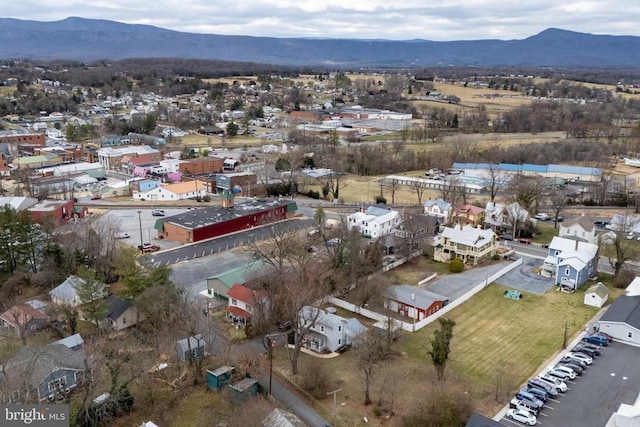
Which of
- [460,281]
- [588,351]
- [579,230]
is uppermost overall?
[579,230]

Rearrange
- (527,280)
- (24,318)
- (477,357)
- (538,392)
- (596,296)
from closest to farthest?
1. (538,392)
2. (477,357)
3. (24,318)
4. (596,296)
5. (527,280)

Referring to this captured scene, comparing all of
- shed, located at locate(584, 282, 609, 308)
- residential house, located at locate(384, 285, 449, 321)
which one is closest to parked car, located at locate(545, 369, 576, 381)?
residential house, located at locate(384, 285, 449, 321)

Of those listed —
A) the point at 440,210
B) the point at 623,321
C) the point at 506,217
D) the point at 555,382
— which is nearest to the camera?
the point at 555,382

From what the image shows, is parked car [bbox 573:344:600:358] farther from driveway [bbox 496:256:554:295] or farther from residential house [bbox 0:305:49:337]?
residential house [bbox 0:305:49:337]

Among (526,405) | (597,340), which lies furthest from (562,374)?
(597,340)

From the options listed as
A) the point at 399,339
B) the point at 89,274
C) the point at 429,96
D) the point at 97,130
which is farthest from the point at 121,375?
the point at 429,96

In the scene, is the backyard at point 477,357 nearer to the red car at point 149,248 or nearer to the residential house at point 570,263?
the residential house at point 570,263

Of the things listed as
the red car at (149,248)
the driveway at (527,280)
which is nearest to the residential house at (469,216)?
the driveway at (527,280)

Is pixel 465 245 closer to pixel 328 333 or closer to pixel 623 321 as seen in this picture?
pixel 623 321

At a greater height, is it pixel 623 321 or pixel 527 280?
pixel 623 321
